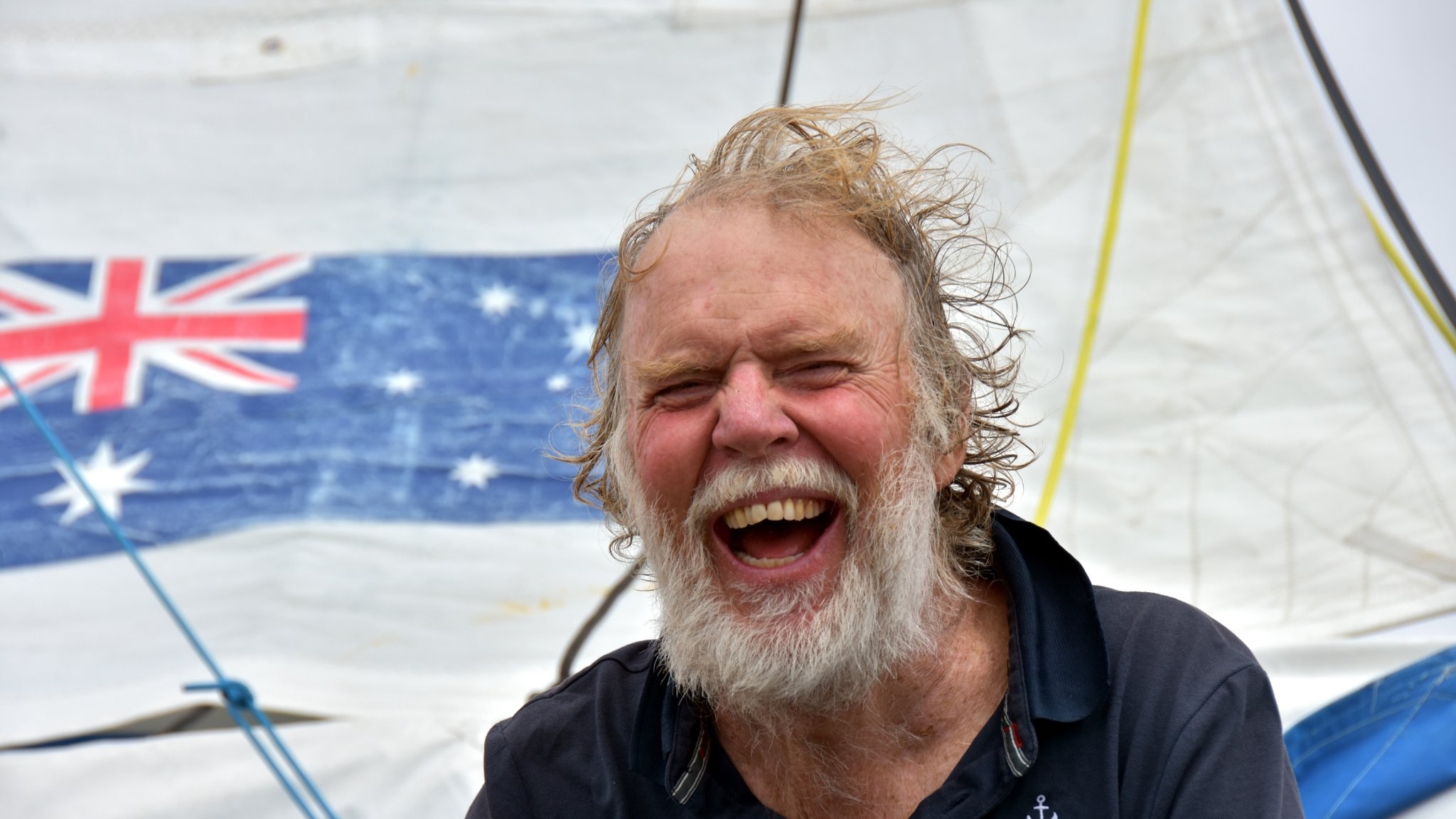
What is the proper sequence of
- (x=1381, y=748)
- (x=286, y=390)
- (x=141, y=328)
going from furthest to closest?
(x=141, y=328), (x=286, y=390), (x=1381, y=748)

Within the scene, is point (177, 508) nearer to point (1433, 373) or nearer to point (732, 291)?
point (732, 291)

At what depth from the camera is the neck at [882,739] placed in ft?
5.00

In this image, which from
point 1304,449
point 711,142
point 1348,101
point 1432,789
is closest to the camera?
point 1432,789

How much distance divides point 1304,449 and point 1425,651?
0.77 meters

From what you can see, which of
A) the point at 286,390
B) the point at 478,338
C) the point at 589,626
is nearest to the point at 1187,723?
the point at 589,626

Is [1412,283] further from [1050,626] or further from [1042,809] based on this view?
[1042,809]

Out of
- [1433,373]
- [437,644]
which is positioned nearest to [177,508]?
[437,644]

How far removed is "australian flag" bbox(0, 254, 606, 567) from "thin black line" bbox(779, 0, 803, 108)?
77 centimetres

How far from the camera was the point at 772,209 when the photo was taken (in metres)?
1.58

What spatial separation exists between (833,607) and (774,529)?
13cm

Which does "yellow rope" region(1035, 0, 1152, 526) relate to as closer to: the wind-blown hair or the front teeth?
the wind-blown hair

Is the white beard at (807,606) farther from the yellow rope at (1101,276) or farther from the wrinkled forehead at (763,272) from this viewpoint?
the yellow rope at (1101,276)

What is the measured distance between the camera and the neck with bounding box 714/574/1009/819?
1.53m

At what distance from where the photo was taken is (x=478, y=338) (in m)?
3.83
